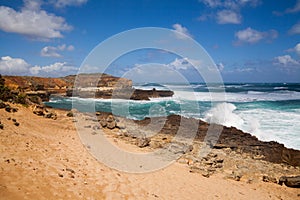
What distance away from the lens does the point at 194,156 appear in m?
12.8

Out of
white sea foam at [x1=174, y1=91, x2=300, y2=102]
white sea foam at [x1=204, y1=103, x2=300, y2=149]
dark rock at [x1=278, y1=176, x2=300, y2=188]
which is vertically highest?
white sea foam at [x1=174, y1=91, x2=300, y2=102]

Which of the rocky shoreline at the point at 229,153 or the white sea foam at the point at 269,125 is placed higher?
the white sea foam at the point at 269,125

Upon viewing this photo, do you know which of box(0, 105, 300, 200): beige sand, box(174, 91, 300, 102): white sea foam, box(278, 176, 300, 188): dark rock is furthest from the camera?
box(174, 91, 300, 102): white sea foam

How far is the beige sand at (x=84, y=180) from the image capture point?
587cm

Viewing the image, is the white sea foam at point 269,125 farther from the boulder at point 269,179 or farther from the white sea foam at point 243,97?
the white sea foam at point 243,97

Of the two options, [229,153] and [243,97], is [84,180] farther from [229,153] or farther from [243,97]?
[243,97]

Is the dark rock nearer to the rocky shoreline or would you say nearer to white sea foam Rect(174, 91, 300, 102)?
the rocky shoreline

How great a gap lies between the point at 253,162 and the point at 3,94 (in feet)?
55.5

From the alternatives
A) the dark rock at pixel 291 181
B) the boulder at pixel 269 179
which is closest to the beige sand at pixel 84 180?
the dark rock at pixel 291 181

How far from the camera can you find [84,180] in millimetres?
7113

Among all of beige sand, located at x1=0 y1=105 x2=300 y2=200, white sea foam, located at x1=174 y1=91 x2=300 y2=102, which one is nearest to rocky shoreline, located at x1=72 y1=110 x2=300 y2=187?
beige sand, located at x1=0 y1=105 x2=300 y2=200

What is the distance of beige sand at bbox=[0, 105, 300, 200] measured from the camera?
5.87 meters

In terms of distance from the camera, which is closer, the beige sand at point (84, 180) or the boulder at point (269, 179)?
the beige sand at point (84, 180)

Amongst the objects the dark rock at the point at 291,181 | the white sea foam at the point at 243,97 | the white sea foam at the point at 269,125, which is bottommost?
the dark rock at the point at 291,181
